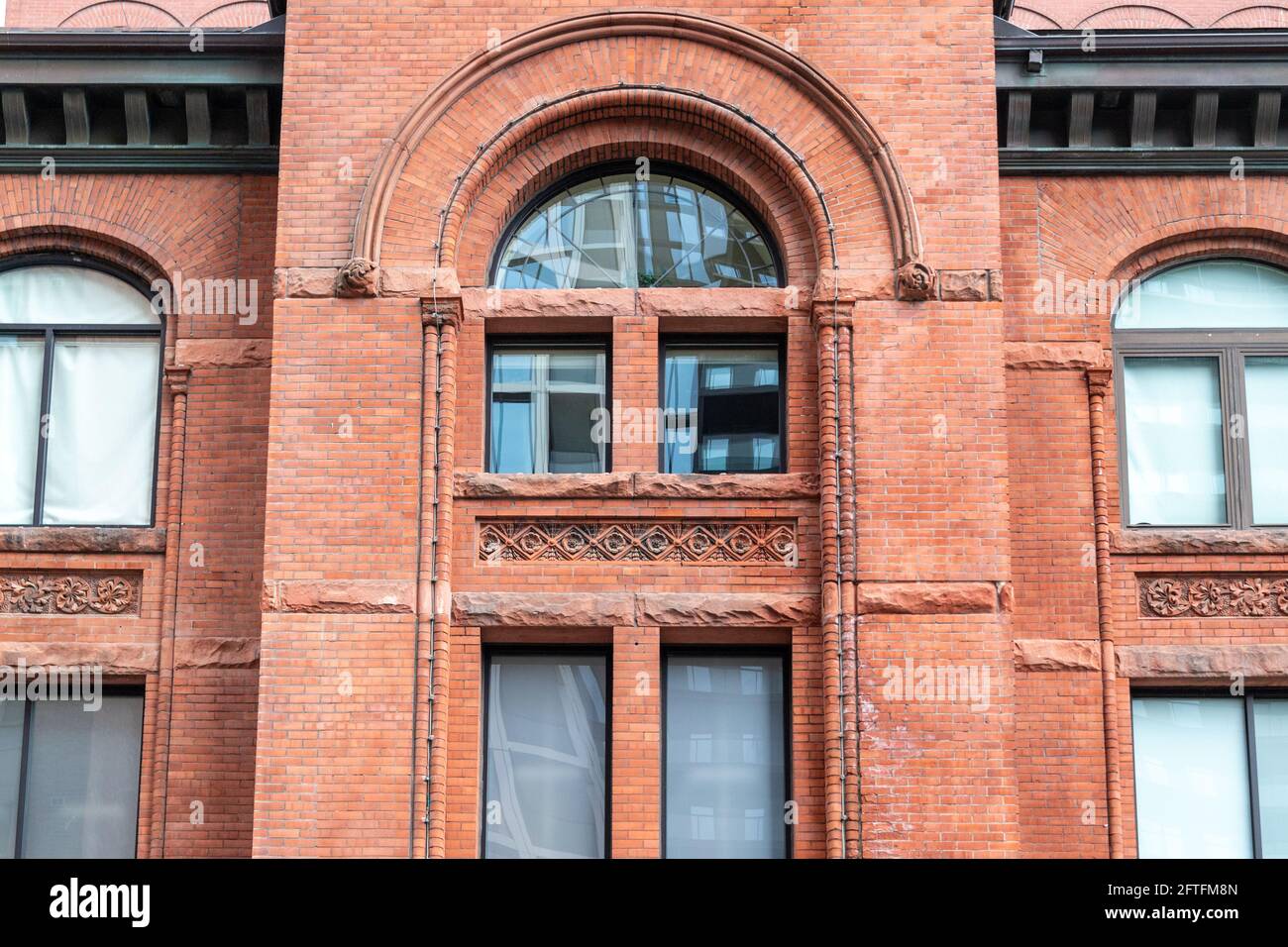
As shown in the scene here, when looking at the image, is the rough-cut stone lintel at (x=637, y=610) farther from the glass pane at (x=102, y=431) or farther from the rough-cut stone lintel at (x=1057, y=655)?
the glass pane at (x=102, y=431)

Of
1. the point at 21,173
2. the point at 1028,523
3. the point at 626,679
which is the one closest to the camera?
the point at 626,679

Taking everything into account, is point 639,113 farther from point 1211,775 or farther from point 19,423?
point 1211,775

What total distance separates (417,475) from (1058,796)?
5.81 meters

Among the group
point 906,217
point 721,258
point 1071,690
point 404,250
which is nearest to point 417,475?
point 404,250

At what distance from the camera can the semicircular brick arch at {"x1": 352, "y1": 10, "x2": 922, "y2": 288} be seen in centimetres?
1680

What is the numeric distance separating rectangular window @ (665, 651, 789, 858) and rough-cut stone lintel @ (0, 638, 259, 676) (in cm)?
369

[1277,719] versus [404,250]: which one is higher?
[404,250]

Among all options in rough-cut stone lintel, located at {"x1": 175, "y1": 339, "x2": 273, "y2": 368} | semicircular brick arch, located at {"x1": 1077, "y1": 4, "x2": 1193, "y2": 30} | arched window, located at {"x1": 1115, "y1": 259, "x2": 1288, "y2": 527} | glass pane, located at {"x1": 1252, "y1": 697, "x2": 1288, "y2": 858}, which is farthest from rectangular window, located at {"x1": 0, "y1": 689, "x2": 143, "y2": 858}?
semicircular brick arch, located at {"x1": 1077, "y1": 4, "x2": 1193, "y2": 30}

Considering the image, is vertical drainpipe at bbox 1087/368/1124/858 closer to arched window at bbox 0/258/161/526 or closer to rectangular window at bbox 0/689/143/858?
rectangular window at bbox 0/689/143/858

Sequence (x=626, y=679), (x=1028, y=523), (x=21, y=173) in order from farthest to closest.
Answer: (x=21, y=173), (x=1028, y=523), (x=626, y=679)

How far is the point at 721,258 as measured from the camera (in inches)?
683

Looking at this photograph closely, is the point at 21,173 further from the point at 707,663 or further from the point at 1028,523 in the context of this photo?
the point at 1028,523

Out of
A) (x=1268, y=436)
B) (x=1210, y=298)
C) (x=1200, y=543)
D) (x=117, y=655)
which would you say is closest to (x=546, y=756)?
(x=117, y=655)

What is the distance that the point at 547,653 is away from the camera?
649 inches
